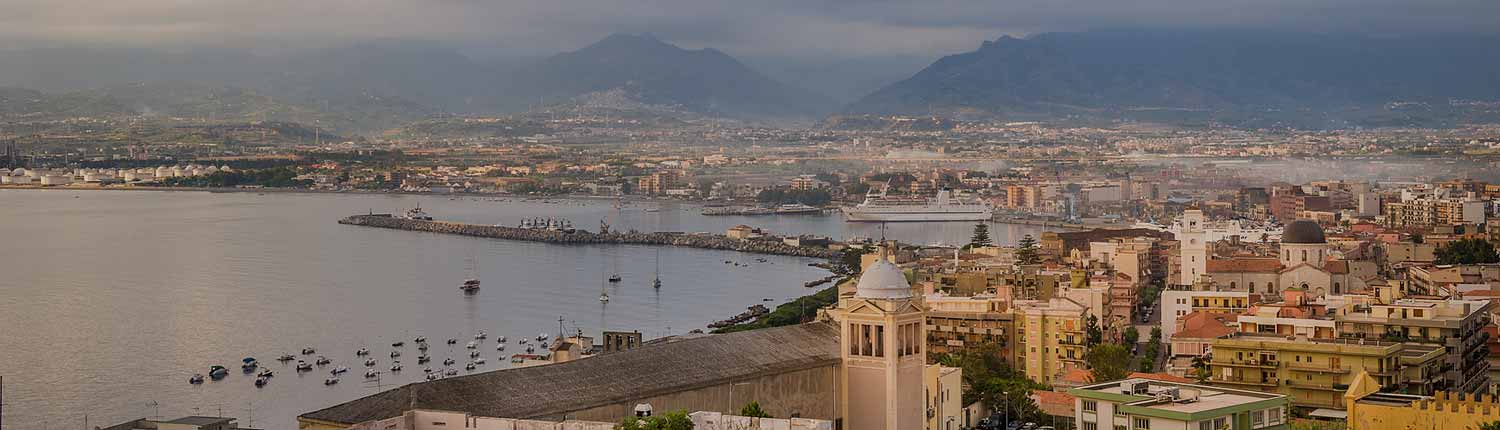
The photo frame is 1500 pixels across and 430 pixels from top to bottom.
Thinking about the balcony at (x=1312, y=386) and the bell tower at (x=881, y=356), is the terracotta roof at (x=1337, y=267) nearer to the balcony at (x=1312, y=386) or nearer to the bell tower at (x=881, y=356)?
the balcony at (x=1312, y=386)

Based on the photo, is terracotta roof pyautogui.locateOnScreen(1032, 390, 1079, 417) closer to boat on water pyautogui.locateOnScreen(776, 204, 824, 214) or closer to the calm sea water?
the calm sea water

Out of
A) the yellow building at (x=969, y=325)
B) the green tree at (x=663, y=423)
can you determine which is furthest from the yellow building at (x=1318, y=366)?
the green tree at (x=663, y=423)

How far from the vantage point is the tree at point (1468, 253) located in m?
21.4

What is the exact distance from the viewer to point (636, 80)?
4998 inches

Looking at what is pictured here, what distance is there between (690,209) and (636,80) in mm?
68184

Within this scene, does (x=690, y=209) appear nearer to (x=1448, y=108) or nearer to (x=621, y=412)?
(x=1448, y=108)

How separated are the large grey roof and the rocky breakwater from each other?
91.5 ft

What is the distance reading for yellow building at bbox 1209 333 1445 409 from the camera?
11.3 meters

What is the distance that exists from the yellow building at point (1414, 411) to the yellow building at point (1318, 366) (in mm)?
1320

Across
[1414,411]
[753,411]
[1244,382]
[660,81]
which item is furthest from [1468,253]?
[660,81]

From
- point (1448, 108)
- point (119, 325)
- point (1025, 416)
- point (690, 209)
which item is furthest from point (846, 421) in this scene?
point (1448, 108)

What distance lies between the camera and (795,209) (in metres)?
57.4

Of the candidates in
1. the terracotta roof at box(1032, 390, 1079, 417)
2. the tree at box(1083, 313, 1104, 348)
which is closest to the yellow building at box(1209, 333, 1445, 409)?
the terracotta roof at box(1032, 390, 1079, 417)

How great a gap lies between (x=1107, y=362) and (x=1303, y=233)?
315 inches
